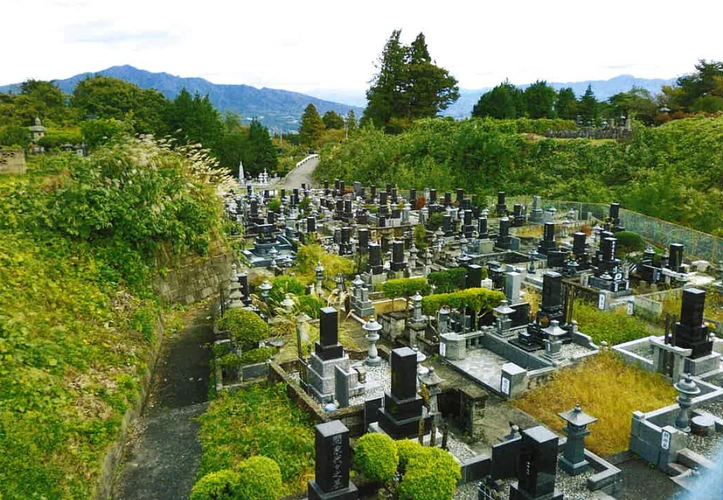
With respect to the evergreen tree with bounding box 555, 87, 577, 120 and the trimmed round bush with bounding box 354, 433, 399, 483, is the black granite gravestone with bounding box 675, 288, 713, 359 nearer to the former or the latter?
the trimmed round bush with bounding box 354, 433, 399, 483

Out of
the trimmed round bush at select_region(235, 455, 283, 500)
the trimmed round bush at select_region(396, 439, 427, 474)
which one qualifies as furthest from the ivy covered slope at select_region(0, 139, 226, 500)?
the trimmed round bush at select_region(396, 439, 427, 474)

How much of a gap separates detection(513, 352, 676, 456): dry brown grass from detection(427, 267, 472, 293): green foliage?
471cm

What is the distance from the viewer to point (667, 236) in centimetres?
2208

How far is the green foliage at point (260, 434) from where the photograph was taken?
7773 mm

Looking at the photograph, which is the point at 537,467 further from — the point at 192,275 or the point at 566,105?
the point at 566,105

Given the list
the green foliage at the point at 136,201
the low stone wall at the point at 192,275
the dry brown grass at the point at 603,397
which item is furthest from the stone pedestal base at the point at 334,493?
the low stone wall at the point at 192,275

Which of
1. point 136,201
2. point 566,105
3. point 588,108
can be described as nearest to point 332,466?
point 136,201

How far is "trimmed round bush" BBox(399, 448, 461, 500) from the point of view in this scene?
6.35 meters

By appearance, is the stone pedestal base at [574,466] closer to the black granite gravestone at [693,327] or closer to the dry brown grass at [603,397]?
the dry brown grass at [603,397]

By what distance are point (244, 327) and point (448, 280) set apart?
7228mm

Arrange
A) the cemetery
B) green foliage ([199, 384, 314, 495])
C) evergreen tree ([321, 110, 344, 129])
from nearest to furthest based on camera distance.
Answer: the cemetery → green foliage ([199, 384, 314, 495]) → evergreen tree ([321, 110, 344, 129])

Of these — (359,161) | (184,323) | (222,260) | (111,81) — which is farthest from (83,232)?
(111,81)

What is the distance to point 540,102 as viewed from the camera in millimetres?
58219

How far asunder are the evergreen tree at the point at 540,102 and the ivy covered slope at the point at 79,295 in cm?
4945
